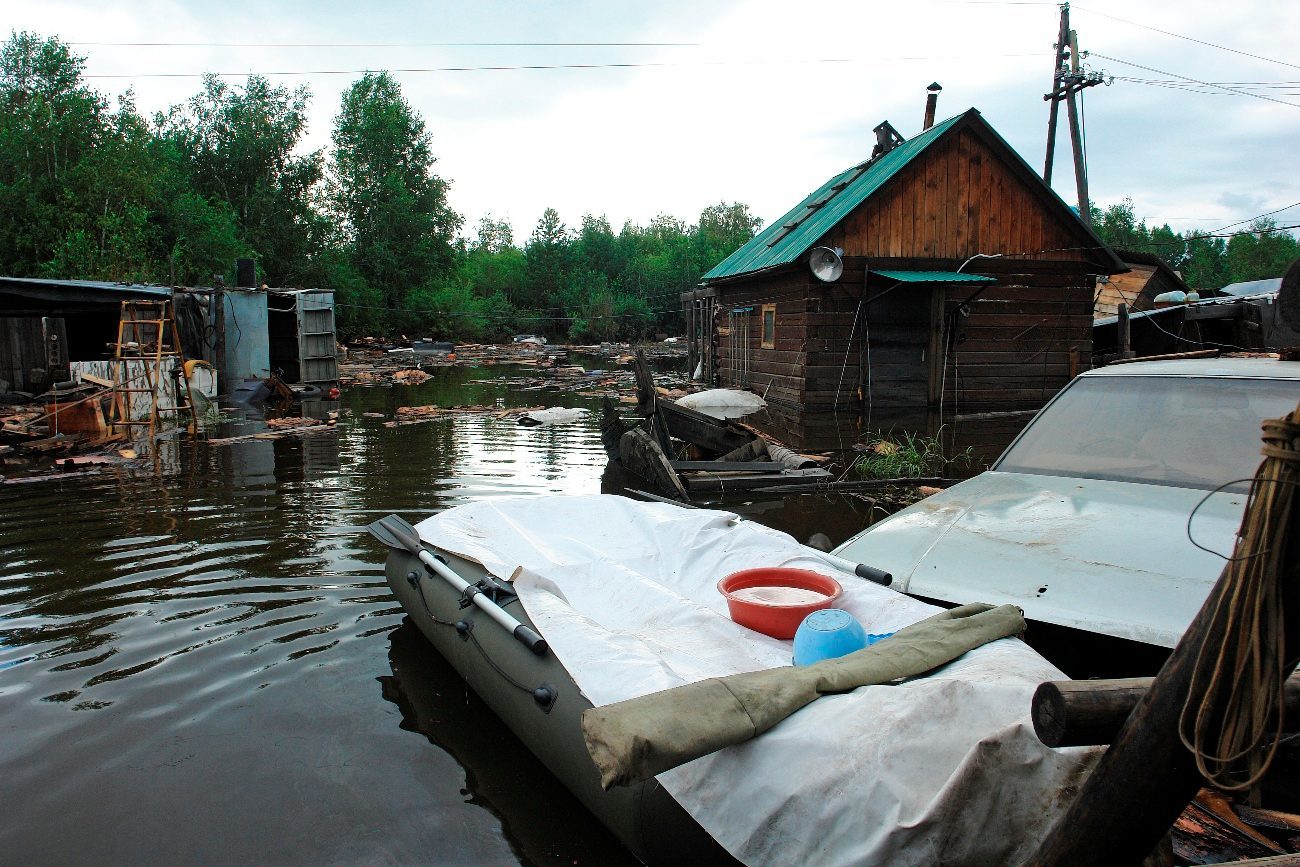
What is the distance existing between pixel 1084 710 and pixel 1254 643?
33 cm

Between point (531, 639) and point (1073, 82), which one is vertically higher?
point (1073, 82)

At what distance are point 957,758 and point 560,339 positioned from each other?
50380 millimetres

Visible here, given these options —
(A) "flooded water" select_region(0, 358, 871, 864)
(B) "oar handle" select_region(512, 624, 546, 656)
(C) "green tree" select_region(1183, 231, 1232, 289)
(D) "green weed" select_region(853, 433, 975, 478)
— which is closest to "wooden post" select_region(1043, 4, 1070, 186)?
(D) "green weed" select_region(853, 433, 975, 478)

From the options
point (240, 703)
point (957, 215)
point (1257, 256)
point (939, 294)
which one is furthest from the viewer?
point (1257, 256)

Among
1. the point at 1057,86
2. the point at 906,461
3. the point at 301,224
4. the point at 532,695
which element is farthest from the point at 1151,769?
the point at 301,224

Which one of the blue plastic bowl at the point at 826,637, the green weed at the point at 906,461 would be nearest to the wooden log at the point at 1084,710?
the blue plastic bowl at the point at 826,637

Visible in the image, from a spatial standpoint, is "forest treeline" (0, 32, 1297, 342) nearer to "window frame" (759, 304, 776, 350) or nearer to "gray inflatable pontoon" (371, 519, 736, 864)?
"window frame" (759, 304, 776, 350)

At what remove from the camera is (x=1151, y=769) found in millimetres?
1521

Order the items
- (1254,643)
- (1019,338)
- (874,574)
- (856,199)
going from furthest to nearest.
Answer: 1. (1019,338)
2. (856,199)
3. (874,574)
4. (1254,643)

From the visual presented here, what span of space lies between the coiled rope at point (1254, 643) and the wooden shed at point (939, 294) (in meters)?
12.7

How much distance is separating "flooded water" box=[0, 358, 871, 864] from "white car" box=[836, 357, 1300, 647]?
2.04m

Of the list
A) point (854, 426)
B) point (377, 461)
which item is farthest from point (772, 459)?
point (377, 461)

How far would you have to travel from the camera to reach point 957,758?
2.26 meters

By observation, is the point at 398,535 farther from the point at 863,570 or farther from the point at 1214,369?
the point at 1214,369
